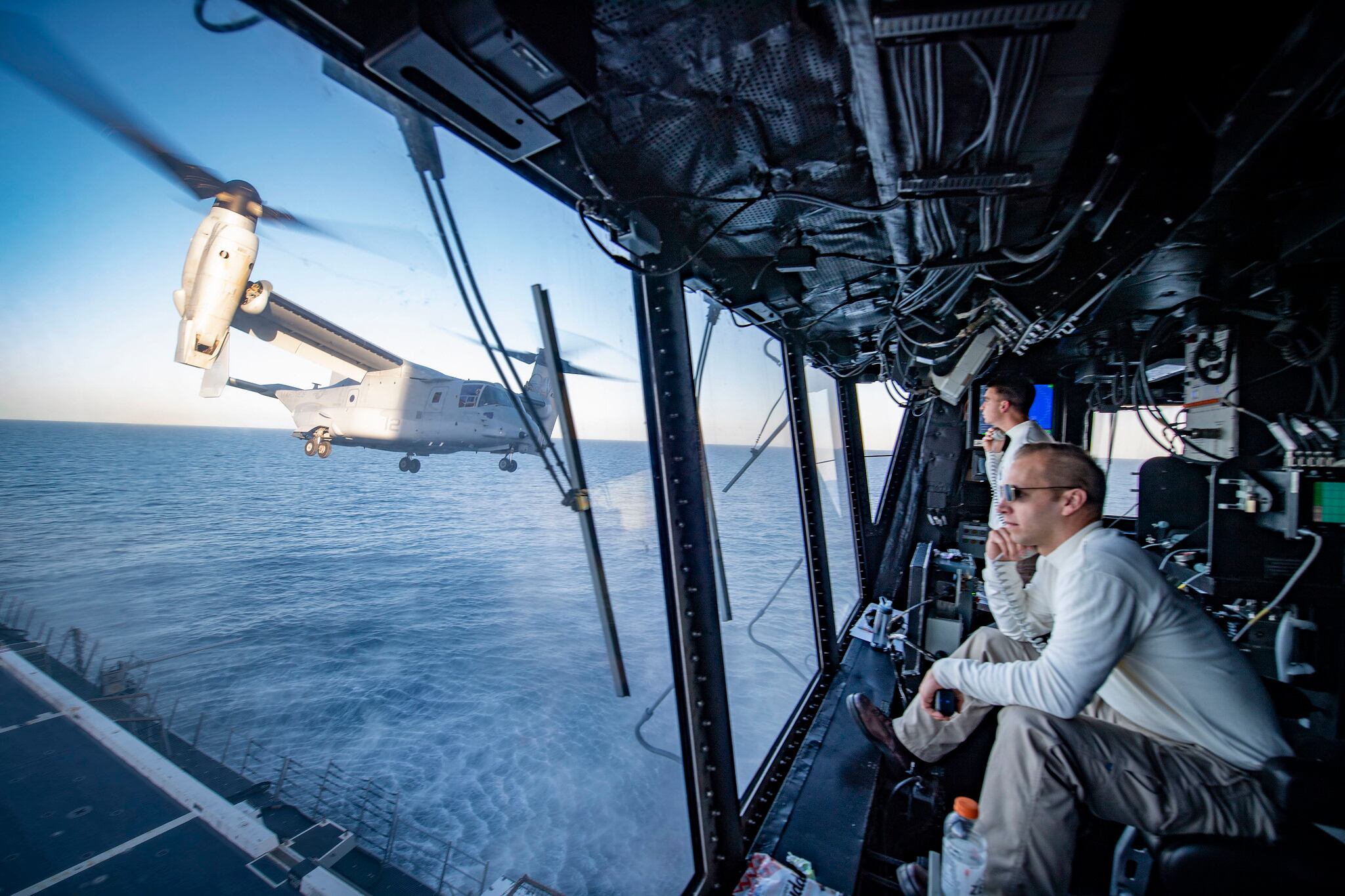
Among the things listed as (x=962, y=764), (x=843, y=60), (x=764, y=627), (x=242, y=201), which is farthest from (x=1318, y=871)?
(x=764, y=627)

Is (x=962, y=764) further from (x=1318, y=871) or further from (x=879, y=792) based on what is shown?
(x=1318, y=871)

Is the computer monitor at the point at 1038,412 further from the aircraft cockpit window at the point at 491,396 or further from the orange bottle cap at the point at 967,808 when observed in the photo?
the aircraft cockpit window at the point at 491,396

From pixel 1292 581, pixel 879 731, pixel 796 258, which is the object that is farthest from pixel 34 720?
pixel 1292 581

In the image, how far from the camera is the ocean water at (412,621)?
309 centimetres

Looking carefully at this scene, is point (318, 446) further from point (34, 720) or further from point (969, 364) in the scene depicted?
point (969, 364)

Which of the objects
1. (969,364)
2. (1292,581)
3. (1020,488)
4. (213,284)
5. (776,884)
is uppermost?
(969,364)

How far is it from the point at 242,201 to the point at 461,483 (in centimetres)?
2243

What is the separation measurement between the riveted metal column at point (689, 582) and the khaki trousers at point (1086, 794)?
2.58 ft

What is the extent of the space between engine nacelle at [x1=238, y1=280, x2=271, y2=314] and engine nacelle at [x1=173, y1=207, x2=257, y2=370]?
0.11 meters

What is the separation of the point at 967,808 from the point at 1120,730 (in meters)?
0.47

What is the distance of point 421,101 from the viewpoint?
Answer: 0.97m

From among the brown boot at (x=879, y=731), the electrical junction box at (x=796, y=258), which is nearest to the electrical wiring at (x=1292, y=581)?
the brown boot at (x=879, y=731)

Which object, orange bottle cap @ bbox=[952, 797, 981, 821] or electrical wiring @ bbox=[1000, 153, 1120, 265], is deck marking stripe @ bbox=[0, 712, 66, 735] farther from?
electrical wiring @ bbox=[1000, 153, 1120, 265]

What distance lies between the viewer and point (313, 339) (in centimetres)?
224
